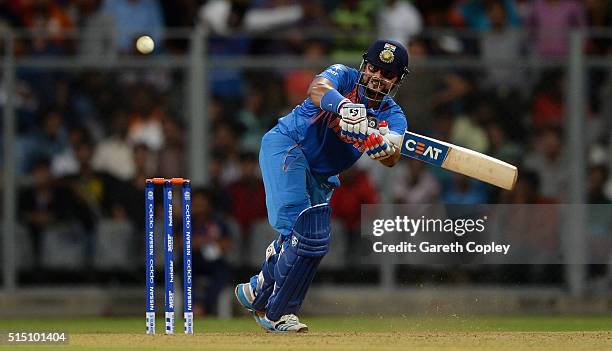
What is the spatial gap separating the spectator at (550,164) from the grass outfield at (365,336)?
5.15 feet

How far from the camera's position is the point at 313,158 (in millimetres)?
10289

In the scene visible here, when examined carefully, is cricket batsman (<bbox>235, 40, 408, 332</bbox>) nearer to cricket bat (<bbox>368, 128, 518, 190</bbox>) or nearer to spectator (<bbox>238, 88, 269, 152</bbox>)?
cricket bat (<bbox>368, 128, 518, 190</bbox>)

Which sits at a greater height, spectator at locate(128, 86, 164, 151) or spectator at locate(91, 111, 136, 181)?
spectator at locate(128, 86, 164, 151)

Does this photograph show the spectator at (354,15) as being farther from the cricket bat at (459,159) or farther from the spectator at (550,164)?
the cricket bat at (459,159)

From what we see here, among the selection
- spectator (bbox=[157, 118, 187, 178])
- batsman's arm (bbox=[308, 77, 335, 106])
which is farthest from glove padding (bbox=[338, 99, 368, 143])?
spectator (bbox=[157, 118, 187, 178])

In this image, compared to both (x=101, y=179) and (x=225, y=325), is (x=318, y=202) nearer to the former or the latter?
(x=225, y=325)

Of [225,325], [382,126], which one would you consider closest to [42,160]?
[225,325]

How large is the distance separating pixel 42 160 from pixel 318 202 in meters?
4.55

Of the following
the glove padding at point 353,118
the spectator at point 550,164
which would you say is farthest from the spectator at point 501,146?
the glove padding at point 353,118

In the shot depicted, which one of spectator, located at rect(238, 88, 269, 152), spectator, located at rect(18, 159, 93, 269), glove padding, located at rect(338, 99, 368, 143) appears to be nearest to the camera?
glove padding, located at rect(338, 99, 368, 143)

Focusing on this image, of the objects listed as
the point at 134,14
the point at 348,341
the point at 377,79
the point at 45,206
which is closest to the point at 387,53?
the point at 377,79

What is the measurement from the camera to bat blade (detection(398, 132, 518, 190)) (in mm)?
9852

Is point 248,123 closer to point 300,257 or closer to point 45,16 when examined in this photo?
point 45,16

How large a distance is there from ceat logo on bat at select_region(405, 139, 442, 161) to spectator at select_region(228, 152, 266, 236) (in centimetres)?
436
